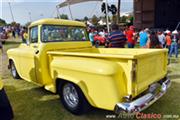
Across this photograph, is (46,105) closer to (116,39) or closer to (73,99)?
(73,99)

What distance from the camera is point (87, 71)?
11.1ft

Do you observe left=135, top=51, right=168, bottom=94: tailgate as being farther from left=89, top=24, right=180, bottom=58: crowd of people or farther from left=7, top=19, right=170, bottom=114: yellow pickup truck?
left=89, top=24, right=180, bottom=58: crowd of people

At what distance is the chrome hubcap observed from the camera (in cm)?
394

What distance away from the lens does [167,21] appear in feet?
69.8

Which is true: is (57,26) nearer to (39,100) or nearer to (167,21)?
(39,100)

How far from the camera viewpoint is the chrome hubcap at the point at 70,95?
3.94 m

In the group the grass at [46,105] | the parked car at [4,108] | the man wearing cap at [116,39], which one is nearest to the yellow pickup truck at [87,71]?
the grass at [46,105]

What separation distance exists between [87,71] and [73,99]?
0.92m

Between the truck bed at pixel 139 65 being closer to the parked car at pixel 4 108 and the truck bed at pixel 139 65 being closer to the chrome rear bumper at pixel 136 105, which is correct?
the chrome rear bumper at pixel 136 105

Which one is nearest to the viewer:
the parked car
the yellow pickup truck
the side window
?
the yellow pickup truck

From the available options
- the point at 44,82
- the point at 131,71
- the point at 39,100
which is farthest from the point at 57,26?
the point at 131,71

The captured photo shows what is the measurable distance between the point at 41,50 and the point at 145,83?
7.89 ft

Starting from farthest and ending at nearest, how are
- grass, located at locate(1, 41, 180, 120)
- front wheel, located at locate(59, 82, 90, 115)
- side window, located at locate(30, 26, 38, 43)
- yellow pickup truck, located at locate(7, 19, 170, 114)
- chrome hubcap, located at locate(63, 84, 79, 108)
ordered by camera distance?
1. side window, located at locate(30, 26, 38, 43)
2. grass, located at locate(1, 41, 180, 120)
3. chrome hubcap, located at locate(63, 84, 79, 108)
4. front wheel, located at locate(59, 82, 90, 115)
5. yellow pickup truck, located at locate(7, 19, 170, 114)

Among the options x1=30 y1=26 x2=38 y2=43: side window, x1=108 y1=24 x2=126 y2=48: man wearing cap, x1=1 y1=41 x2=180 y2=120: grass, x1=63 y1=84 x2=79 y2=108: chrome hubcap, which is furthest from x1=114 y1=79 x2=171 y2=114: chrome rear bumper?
x1=108 y1=24 x2=126 y2=48: man wearing cap
